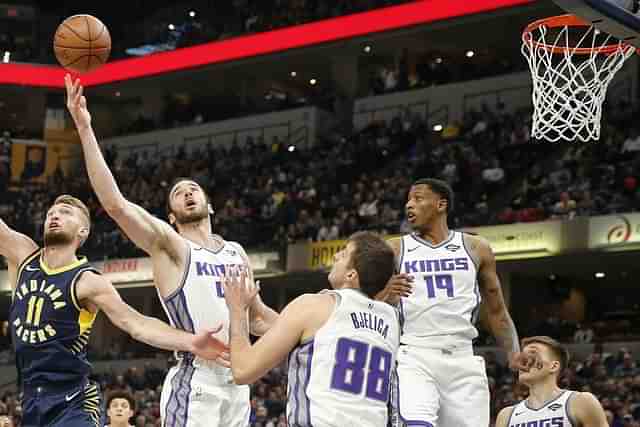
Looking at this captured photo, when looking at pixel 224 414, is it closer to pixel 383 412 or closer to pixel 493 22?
pixel 383 412

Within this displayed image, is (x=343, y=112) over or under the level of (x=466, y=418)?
over

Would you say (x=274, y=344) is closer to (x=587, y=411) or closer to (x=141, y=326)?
(x=141, y=326)

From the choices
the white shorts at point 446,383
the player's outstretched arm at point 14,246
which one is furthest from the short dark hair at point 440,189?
the player's outstretched arm at point 14,246

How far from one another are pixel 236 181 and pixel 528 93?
23.2 feet

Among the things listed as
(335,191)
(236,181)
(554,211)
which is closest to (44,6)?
(236,181)

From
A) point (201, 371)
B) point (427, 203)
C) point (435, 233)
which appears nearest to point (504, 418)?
point (435, 233)

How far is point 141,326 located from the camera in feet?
17.9

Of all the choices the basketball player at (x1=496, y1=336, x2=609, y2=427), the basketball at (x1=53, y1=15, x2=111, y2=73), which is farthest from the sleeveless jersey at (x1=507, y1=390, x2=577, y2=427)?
the basketball at (x1=53, y1=15, x2=111, y2=73)

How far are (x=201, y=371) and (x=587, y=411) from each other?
91.1 inches

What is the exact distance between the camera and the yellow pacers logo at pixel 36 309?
5.45m

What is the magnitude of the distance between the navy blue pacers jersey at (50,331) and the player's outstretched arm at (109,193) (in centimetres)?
38

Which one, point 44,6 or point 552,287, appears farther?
point 44,6

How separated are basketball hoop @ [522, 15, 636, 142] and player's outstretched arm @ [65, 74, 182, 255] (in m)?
4.03

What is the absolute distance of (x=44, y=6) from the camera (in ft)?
113
